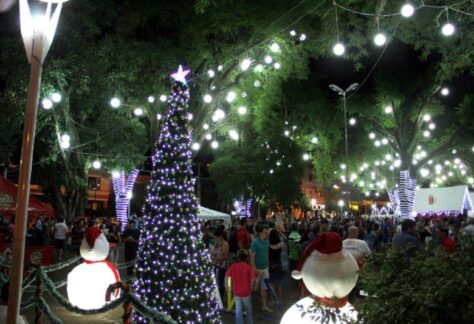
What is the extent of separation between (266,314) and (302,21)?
14.0 metres

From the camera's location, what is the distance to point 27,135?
5113 millimetres

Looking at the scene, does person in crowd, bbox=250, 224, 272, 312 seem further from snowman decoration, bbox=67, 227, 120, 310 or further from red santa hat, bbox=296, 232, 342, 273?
red santa hat, bbox=296, 232, 342, 273

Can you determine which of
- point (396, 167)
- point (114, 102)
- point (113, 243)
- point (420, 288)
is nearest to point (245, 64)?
point (114, 102)

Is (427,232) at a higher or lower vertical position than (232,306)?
higher

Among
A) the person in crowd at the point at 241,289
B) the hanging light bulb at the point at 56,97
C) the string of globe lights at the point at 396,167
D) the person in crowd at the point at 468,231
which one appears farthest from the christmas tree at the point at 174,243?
the string of globe lights at the point at 396,167

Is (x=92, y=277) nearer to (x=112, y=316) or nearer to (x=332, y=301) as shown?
(x=112, y=316)

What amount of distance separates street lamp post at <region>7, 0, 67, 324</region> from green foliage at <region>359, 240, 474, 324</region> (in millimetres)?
3239

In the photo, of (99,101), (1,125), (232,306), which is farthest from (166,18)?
(232,306)

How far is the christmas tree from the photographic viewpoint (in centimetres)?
790

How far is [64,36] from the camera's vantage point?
1811 cm

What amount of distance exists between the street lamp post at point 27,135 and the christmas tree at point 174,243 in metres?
3.11

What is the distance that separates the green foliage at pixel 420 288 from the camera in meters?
3.51

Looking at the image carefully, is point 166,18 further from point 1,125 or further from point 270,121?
point 270,121

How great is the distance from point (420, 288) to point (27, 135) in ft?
13.0
